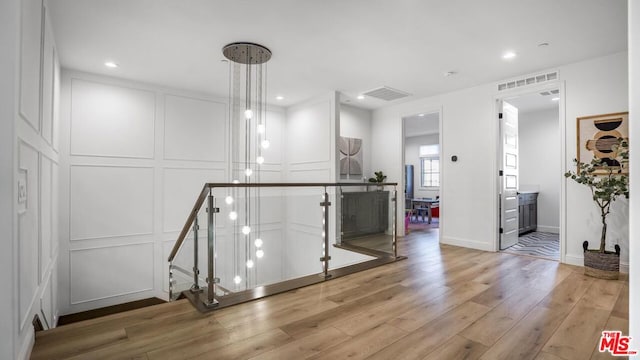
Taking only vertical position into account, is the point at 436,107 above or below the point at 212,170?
above

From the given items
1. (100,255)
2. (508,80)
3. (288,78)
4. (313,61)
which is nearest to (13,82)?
(313,61)

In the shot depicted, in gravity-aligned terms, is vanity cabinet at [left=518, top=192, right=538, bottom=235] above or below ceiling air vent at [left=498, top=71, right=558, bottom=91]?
below

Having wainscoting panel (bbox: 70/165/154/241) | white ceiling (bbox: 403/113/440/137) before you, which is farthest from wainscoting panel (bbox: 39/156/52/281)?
white ceiling (bbox: 403/113/440/137)

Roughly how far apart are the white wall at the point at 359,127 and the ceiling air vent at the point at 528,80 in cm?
279

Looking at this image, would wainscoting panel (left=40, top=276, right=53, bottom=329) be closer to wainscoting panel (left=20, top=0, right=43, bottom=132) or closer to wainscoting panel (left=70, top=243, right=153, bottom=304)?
wainscoting panel (left=70, top=243, right=153, bottom=304)

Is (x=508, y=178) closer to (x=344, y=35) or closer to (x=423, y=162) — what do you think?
(x=344, y=35)

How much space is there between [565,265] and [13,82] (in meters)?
5.80

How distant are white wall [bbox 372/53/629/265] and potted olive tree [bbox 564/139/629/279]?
0.77ft

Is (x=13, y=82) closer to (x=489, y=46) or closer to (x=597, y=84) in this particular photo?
(x=489, y=46)

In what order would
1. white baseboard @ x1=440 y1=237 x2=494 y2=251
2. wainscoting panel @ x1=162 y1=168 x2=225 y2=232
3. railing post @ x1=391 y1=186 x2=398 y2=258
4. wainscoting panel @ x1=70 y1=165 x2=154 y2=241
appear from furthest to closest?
wainscoting panel @ x1=162 y1=168 x2=225 y2=232 < white baseboard @ x1=440 y1=237 x2=494 y2=251 < wainscoting panel @ x1=70 y1=165 x2=154 y2=241 < railing post @ x1=391 y1=186 x2=398 y2=258

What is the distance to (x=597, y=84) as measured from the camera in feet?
13.2

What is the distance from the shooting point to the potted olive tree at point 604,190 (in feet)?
11.7

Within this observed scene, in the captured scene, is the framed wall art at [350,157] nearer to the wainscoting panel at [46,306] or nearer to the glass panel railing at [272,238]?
the glass panel railing at [272,238]

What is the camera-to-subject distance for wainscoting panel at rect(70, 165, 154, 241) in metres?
4.65
